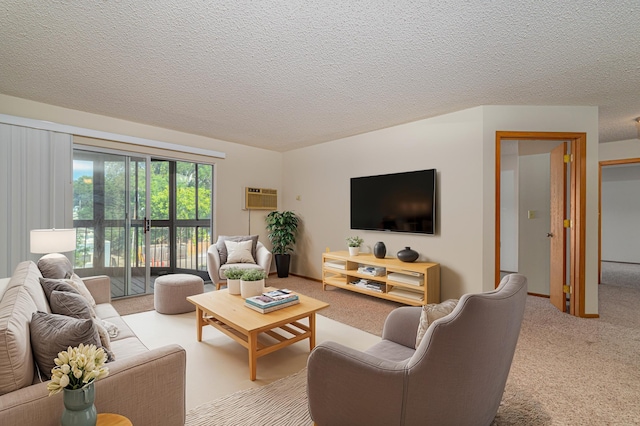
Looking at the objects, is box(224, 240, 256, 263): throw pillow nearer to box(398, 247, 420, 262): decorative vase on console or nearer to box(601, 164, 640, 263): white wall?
box(398, 247, 420, 262): decorative vase on console

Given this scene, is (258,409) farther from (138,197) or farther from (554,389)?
(138,197)

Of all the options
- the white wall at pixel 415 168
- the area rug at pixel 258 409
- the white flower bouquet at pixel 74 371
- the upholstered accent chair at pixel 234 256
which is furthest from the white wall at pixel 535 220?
the white flower bouquet at pixel 74 371

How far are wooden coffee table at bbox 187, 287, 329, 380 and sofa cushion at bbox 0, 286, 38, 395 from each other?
112cm

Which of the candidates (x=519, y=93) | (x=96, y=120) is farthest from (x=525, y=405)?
(x=96, y=120)

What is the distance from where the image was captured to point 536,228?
4188mm

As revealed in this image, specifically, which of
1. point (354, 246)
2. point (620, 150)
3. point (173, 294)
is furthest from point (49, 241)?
point (620, 150)

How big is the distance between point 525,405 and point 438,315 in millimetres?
1029

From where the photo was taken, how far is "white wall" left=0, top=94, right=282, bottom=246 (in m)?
3.57

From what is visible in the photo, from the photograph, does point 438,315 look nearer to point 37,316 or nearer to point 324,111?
point 37,316

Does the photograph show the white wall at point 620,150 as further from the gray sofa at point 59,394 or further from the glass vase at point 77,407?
the glass vase at point 77,407

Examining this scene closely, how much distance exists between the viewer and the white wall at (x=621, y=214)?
6.78m

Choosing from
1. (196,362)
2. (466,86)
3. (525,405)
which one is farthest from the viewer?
(466,86)

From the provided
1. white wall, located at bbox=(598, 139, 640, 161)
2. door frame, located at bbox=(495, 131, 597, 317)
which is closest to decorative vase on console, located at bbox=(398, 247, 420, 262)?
door frame, located at bbox=(495, 131, 597, 317)

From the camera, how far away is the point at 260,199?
17.9 feet
